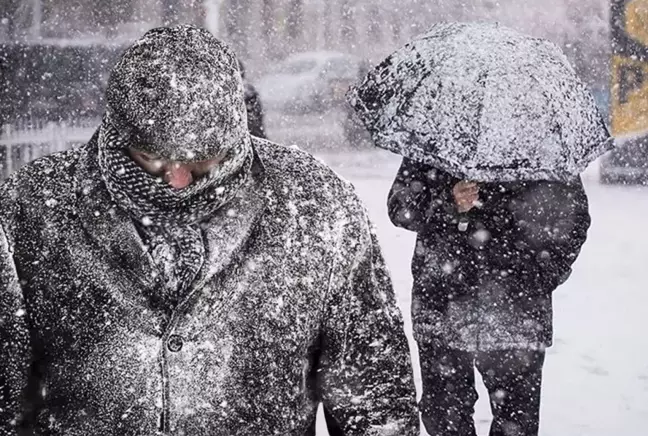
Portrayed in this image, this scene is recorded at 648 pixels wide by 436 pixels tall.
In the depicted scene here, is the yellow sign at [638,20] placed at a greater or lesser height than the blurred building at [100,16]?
greater

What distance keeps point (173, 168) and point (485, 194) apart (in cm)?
191

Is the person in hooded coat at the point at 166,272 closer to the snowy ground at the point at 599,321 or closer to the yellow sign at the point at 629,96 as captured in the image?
the snowy ground at the point at 599,321

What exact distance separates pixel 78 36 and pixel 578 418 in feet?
50.2

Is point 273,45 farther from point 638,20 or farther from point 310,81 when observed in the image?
point 638,20

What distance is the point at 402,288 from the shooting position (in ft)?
21.7

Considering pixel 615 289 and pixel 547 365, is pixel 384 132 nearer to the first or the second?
pixel 547 365

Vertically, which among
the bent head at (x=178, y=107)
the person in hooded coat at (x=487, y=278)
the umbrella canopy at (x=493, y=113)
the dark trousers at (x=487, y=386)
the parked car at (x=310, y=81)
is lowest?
the parked car at (x=310, y=81)

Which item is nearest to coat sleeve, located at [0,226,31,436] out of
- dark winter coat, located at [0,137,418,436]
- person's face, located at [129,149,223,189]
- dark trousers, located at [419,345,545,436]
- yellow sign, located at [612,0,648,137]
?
dark winter coat, located at [0,137,418,436]

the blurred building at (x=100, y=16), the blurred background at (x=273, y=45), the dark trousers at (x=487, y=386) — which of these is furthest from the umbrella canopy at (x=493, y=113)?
the blurred building at (x=100, y=16)

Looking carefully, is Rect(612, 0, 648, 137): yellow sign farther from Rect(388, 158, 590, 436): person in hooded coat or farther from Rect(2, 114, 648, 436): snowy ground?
Rect(388, 158, 590, 436): person in hooded coat

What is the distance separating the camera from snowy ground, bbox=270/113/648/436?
4.57 m

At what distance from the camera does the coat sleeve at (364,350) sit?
67.8 inches

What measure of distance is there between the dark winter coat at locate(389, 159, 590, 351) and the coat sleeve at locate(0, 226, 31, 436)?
1901mm

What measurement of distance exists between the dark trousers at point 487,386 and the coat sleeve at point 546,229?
312mm
